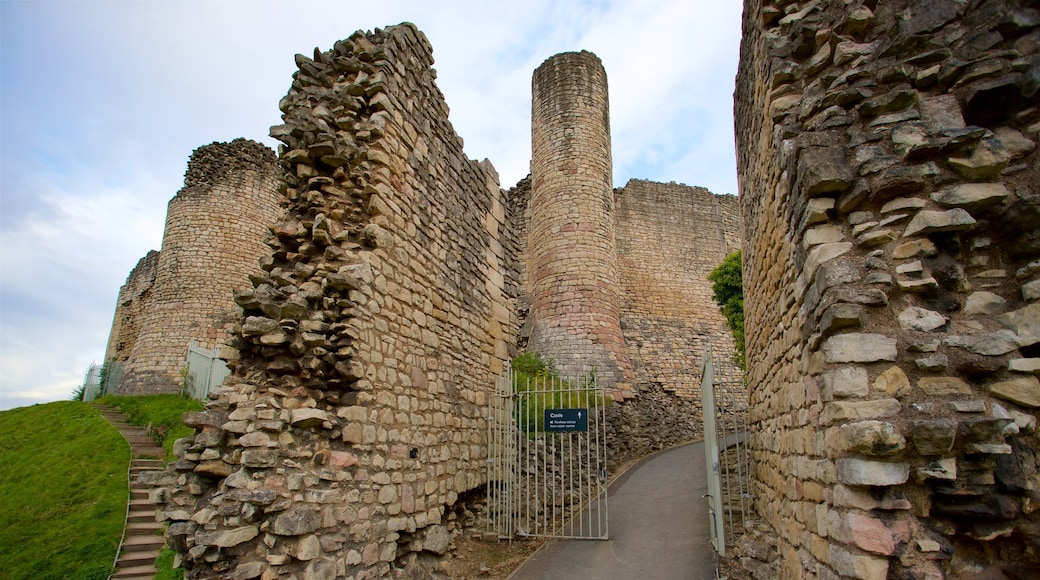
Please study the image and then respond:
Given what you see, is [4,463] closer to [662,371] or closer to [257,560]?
[257,560]

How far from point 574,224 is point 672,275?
7792 mm

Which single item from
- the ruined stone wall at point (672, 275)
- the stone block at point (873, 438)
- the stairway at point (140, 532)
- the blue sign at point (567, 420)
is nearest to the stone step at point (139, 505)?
the stairway at point (140, 532)

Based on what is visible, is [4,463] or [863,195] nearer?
[863,195]

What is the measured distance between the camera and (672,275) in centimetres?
2338

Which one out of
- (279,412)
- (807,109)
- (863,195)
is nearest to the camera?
(863,195)

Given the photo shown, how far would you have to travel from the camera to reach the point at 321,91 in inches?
230

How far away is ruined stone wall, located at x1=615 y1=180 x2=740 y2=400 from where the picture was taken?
801 inches

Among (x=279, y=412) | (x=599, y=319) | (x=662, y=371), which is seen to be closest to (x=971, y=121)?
(x=279, y=412)

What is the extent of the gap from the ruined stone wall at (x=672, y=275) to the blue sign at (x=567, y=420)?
11595 mm

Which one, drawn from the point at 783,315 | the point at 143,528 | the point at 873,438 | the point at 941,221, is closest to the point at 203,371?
the point at 143,528

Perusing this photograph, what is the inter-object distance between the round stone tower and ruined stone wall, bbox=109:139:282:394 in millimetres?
10673

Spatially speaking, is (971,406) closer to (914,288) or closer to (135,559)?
(914,288)

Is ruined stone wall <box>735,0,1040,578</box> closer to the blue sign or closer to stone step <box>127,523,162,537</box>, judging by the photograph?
the blue sign

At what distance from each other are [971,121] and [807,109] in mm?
877
